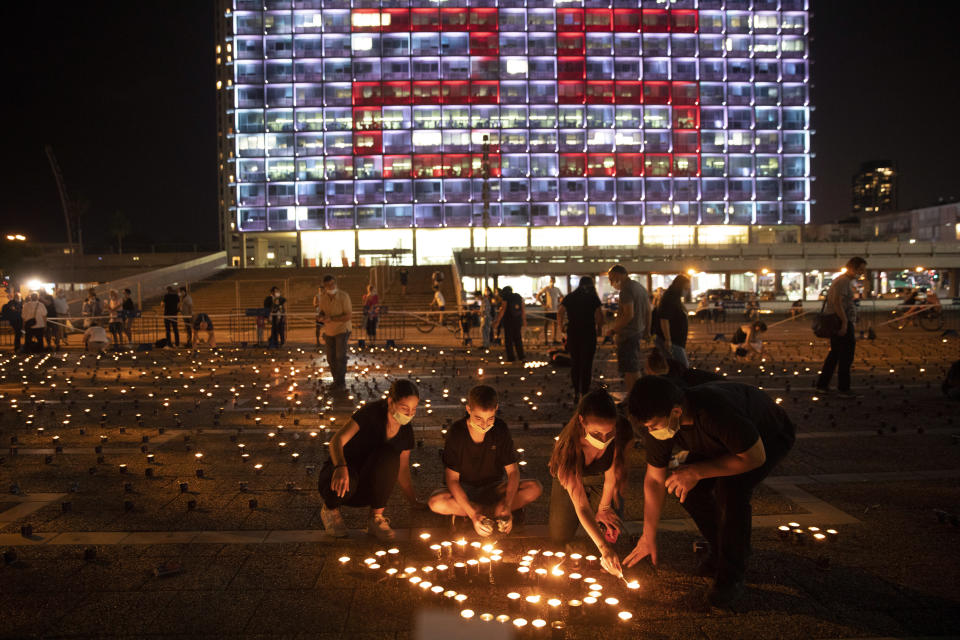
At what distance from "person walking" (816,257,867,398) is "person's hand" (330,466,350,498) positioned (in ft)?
25.2

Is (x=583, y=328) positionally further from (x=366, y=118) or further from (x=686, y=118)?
(x=686, y=118)

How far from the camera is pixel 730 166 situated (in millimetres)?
79188

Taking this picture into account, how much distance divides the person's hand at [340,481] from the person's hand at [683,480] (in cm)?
209

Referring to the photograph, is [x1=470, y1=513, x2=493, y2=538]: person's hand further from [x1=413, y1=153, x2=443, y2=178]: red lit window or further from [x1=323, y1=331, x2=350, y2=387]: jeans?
[x1=413, y1=153, x2=443, y2=178]: red lit window

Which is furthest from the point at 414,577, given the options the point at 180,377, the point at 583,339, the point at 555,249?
the point at 555,249

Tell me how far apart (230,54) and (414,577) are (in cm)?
8193

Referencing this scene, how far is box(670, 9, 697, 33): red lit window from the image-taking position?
7869 centimetres

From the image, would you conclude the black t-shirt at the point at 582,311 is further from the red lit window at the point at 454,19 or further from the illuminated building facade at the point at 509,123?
the red lit window at the point at 454,19

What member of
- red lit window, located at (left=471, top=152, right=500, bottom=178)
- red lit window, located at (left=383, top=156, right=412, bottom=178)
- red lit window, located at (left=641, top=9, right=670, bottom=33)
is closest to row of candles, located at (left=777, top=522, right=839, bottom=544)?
red lit window, located at (left=471, top=152, right=500, bottom=178)

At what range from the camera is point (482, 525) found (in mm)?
4793

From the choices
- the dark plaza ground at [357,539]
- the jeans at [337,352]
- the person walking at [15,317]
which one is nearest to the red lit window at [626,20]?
the person walking at [15,317]

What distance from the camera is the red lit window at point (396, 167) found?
7656 cm

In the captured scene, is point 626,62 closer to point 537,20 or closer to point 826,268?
point 537,20

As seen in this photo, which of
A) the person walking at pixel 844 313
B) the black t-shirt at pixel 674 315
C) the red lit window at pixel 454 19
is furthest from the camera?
the red lit window at pixel 454 19
